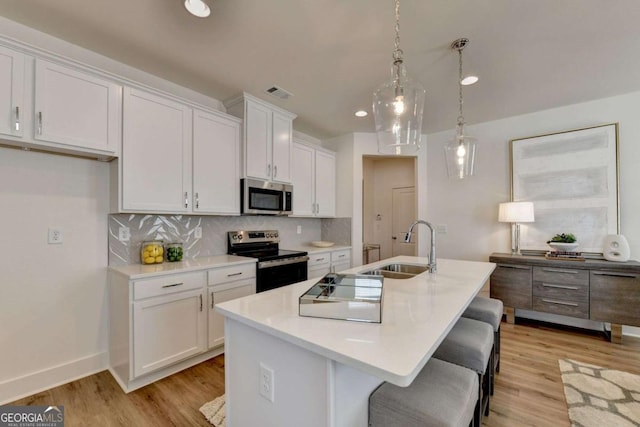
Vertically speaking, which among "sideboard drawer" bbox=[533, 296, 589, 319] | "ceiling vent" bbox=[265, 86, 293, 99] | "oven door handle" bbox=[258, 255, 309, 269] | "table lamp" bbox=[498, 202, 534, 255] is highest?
"ceiling vent" bbox=[265, 86, 293, 99]

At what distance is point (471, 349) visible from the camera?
147 centimetres

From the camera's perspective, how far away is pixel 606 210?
311cm

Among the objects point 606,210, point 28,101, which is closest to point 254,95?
point 28,101

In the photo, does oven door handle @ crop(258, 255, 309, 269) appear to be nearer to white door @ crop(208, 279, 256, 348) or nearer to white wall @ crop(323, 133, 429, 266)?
white door @ crop(208, 279, 256, 348)

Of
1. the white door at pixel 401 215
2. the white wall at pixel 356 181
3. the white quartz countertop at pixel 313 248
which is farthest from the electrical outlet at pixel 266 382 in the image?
the white door at pixel 401 215

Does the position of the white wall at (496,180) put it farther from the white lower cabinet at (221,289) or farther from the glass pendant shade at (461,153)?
the white lower cabinet at (221,289)

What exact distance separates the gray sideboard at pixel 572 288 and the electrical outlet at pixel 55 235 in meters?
4.42

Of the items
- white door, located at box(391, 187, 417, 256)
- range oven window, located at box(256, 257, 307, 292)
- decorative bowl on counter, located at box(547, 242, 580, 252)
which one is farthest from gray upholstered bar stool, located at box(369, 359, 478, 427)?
white door, located at box(391, 187, 417, 256)

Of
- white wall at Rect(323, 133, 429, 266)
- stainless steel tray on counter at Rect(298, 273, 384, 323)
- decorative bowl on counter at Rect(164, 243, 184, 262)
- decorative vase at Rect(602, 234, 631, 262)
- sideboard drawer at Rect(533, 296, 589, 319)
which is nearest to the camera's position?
stainless steel tray on counter at Rect(298, 273, 384, 323)

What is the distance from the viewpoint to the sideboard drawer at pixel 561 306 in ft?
9.80

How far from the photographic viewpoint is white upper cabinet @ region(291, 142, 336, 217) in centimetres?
377

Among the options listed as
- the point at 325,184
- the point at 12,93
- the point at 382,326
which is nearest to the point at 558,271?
the point at 325,184

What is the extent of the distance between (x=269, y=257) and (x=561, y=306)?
10.8 feet

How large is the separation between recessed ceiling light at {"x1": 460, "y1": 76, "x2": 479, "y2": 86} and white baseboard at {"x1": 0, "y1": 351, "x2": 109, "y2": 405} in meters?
4.12
